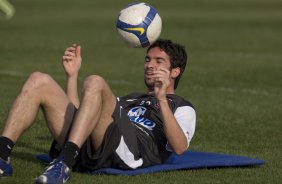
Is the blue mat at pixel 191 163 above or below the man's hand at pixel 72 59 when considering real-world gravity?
below

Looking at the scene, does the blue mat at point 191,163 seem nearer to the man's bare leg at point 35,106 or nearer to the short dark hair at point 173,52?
the man's bare leg at point 35,106

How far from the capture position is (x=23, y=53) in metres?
23.2

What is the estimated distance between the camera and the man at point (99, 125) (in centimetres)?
839

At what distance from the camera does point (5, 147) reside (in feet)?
27.8

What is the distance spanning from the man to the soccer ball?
1.14 meters

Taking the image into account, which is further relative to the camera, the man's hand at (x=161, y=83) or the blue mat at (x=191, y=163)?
the blue mat at (x=191, y=163)

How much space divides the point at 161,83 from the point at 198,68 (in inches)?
473

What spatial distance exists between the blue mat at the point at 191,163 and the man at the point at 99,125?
2.9 inches

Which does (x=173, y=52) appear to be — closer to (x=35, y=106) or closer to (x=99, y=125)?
(x=99, y=125)

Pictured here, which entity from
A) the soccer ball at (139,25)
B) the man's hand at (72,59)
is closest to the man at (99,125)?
the man's hand at (72,59)

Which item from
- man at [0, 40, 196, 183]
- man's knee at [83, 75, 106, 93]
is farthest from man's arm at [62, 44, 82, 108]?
man's knee at [83, 75, 106, 93]

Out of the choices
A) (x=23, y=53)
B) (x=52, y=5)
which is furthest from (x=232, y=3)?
(x=23, y=53)

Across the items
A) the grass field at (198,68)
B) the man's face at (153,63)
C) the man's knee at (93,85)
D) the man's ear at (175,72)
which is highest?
the man's knee at (93,85)

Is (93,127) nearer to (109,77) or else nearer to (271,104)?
(271,104)
